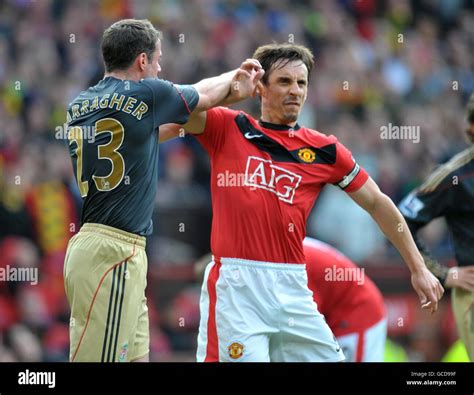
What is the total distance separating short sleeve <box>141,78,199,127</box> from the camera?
5.82 metres

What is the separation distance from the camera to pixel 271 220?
20.0ft

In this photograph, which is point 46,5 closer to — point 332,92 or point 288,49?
point 332,92

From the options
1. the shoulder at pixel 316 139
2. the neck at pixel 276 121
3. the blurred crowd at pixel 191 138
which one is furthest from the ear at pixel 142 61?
the blurred crowd at pixel 191 138

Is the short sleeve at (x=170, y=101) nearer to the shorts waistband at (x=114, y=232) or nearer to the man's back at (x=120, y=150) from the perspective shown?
the man's back at (x=120, y=150)

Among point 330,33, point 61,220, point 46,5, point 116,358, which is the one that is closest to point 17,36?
point 46,5

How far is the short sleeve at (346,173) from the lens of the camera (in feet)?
20.6

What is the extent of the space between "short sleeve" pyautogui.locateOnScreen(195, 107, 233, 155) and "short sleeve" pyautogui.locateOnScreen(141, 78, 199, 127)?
329 millimetres

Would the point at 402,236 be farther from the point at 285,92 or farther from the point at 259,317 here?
the point at 285,92

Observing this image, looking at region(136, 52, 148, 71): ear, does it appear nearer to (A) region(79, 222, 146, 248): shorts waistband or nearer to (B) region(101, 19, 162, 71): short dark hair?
(B) region(101, 19, 162, 71): short dark hair

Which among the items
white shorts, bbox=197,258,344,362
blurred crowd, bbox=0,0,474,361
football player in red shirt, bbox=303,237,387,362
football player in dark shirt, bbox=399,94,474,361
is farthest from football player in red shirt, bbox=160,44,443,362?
blurred crowd, bbox=0,0,474,361

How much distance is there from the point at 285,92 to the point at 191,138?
637 cm

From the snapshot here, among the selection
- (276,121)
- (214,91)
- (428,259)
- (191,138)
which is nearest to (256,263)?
(276,121)

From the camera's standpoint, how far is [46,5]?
47.7 feet

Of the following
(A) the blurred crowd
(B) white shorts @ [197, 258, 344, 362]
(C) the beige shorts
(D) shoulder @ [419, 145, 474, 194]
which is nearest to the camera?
(C) the beige shorts
